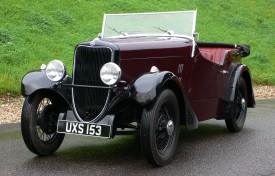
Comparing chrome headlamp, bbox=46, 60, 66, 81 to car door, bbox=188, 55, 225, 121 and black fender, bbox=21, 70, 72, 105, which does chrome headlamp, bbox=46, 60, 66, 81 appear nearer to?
black fender, bbox=21, 70, 72, 105

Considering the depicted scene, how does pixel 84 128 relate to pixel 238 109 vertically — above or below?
above

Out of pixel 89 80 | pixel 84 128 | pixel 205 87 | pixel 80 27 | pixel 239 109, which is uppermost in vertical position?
pixel 89 80

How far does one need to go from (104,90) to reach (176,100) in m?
0.78

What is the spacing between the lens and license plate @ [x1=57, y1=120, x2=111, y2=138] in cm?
484

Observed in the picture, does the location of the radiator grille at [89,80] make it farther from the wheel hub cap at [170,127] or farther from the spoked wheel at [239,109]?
the spoked wheel at [239,109]

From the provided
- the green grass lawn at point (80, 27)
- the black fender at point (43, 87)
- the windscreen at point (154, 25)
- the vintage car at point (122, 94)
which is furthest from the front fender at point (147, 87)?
the green grass lawn at point (80, 27)

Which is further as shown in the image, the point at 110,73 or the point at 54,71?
the point at 54,71

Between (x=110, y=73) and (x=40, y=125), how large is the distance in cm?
105

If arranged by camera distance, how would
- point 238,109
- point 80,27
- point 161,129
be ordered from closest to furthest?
1. point 161,129
2. point 238,109
3. point 80,27

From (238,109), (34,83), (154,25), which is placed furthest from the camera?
(238,109)

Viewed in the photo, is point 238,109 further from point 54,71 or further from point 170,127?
point 54,71

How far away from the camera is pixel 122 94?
4.95 m

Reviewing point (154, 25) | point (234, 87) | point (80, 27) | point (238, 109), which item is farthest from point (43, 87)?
point (80, 27)

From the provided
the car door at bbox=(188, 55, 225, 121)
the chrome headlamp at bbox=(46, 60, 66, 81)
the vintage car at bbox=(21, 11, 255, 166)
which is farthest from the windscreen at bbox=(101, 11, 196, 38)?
the chrome headlamp at bbox=(46, 60, 66, 81)
